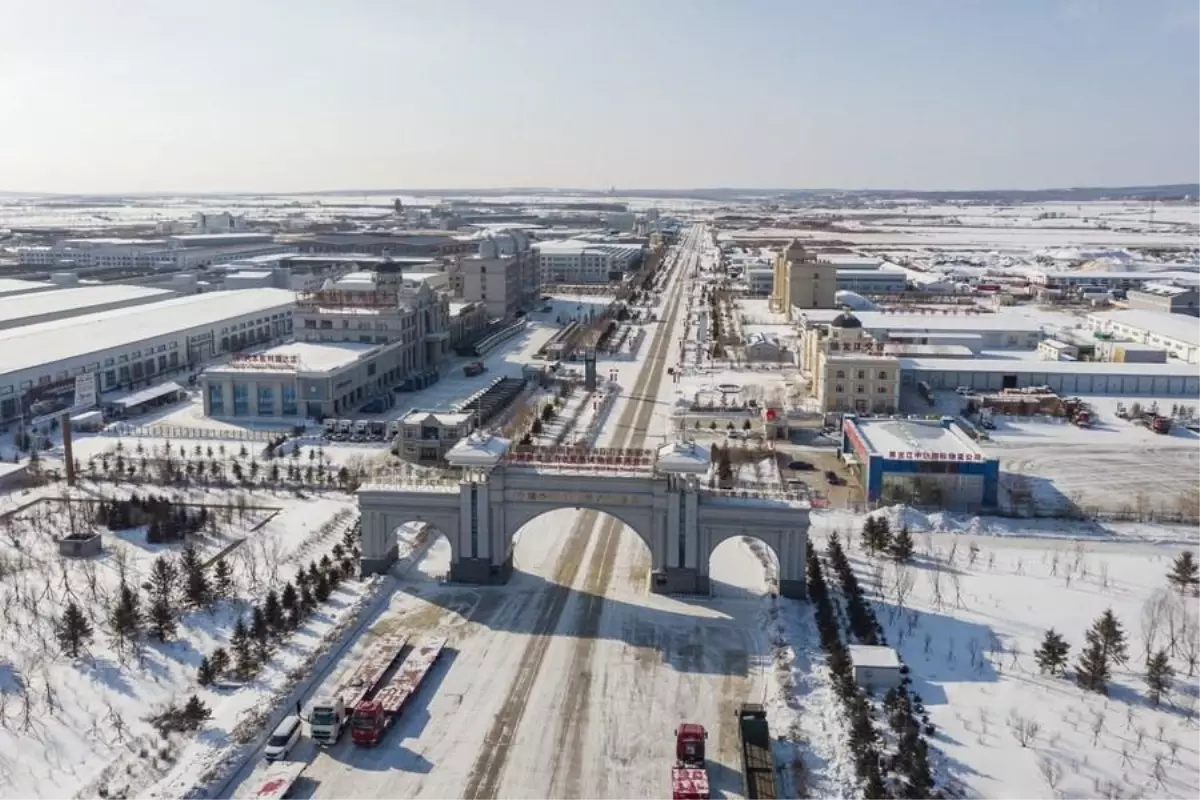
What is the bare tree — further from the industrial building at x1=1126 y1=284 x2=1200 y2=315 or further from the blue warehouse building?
the industrial building at x1=1126 y1=284 x2=1200 y2=315

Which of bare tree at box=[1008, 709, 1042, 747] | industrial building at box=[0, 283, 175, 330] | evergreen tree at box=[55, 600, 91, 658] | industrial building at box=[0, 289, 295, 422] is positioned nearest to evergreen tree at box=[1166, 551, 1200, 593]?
bare tree at box=[1008, 709, 1042, 747]

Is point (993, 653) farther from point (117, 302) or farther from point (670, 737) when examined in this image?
point (117, 302)

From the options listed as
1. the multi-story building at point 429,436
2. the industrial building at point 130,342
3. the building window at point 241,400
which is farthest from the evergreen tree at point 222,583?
the industrial building at point 130,342

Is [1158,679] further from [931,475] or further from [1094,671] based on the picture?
[931,475]

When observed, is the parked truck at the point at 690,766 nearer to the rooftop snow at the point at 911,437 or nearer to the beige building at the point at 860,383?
the rooftop snow at the point at 911,437

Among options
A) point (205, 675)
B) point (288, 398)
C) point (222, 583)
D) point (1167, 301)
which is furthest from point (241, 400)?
point (1167, 301)
